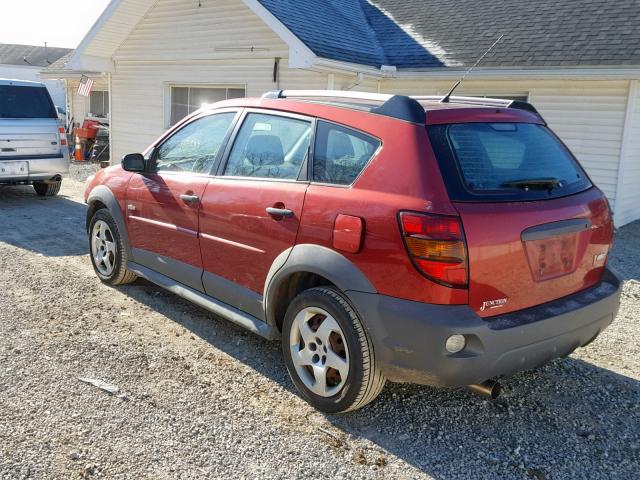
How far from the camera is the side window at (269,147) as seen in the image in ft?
12.0

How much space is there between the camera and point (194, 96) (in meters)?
12.7

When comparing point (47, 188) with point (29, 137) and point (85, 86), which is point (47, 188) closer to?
point (29, 137)

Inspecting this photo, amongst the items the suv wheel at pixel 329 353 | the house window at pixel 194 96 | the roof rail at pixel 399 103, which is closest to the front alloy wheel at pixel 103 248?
the roof rail at pixel 399 103

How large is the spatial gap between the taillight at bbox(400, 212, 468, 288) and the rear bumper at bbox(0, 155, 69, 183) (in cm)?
832

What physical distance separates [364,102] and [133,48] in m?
11.4

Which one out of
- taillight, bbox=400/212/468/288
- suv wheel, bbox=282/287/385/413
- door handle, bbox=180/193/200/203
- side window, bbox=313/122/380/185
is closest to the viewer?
taillight, bbox=400/212/468/288

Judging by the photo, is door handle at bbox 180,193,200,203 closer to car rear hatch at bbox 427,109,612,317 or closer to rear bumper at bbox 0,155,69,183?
car rear hatch at bbox 427,109,612,317

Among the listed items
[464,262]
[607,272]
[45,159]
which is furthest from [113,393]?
[45,159]

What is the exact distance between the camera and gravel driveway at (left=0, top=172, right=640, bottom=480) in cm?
291

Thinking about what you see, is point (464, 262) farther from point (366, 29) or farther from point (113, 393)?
point (366, 29)

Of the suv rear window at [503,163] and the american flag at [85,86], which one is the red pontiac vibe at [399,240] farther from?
the american flag at [85,86]

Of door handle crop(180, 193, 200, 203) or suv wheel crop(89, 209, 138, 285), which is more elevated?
door handle crop(180, 193, 200, 203)

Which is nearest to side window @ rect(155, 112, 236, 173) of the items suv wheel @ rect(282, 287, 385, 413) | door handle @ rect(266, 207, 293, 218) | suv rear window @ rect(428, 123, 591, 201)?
door handle @ rect(266, 207, 293, 218)

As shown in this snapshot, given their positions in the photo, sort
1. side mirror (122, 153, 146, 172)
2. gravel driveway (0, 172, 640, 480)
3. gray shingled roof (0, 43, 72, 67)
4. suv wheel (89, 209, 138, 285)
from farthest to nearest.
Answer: gray shingled roof (0, 43, 72, 67), suv wheel (89, 209, 138, 285), side mirror (122, 153, 146, 172), gravel driveway (0, 172, 640, 480)
